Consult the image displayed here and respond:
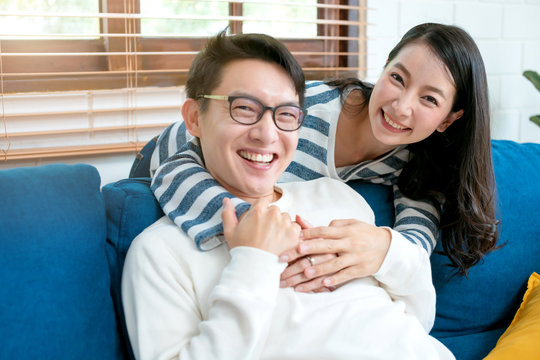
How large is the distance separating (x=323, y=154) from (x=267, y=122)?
45 cm

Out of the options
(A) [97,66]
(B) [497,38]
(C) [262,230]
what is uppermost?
(B) [497,38]

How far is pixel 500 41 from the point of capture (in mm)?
2658

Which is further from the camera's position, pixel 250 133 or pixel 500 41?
pixel 500 41

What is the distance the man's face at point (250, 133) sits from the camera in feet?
3.82

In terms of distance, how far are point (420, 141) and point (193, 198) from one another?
716 millimetres

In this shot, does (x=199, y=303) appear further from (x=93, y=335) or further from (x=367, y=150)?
(x=367, y=150)

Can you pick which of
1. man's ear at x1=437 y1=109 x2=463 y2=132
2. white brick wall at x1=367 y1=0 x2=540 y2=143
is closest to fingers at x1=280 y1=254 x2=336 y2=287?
man's ear at x1=437 y1=109 x2=463 y2=132

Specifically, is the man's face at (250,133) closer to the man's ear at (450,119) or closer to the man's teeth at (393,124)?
the man's teeth at (393,124)

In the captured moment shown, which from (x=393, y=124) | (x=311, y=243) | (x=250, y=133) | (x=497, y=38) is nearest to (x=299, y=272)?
(x=311, y=243)

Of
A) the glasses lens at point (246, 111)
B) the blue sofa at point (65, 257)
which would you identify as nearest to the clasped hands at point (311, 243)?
the glasses lens at point (246, 111)

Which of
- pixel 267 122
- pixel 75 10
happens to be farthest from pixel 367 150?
pixel 75 10

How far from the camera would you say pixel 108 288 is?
1184mm

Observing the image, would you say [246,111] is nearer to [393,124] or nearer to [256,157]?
[256,157]

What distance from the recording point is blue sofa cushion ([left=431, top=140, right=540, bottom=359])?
1.67 metres
